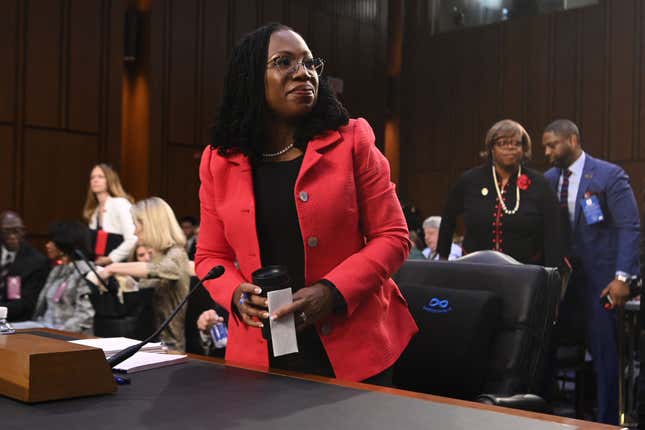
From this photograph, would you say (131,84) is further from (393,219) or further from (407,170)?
(393,219)

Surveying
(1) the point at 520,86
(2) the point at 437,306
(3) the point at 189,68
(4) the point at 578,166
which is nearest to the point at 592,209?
(4) the point at 578,166

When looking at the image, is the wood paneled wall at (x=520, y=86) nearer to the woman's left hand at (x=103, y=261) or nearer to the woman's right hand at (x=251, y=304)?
the woman's left hand at (x=103, y=261)

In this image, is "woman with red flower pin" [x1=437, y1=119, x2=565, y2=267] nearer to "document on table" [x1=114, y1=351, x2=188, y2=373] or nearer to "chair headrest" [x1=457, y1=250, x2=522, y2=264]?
"chair headrest" [x1=457, y1=250, x2=522, y2=264]

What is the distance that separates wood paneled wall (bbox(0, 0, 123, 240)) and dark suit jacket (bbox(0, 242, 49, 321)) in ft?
9.41

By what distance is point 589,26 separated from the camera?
9.05 meters

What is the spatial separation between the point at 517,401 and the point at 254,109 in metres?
0.84

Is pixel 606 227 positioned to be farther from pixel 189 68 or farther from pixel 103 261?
pixel 189 68

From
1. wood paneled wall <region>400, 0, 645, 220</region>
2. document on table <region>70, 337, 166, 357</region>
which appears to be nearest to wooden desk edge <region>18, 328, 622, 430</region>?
document on table <region>70, 337, 166, 357</region>

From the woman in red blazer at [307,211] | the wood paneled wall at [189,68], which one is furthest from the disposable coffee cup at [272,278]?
the wood paneled wall at [189,68]

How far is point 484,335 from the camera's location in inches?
71.7

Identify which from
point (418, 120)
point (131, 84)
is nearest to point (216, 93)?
point (131, 84)

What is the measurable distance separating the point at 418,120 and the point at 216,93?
330cm

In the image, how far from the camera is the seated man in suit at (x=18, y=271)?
4348mm

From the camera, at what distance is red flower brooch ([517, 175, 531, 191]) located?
3381 mm
